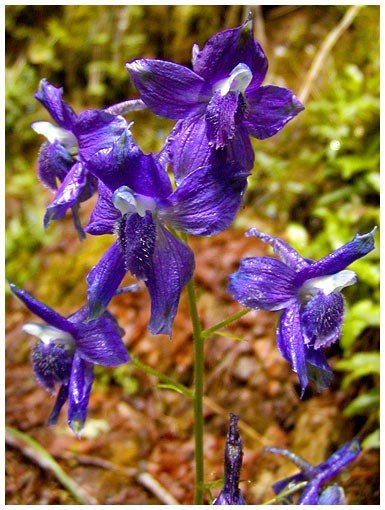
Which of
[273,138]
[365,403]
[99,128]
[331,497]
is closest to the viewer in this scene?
[99,128]

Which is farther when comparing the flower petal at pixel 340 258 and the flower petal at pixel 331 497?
the flower petal at pixel 331 497

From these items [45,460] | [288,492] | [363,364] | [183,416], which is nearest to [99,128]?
[288,492]

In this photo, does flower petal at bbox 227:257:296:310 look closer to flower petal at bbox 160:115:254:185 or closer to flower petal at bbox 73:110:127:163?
flower petal at bbox 160:115:254:185

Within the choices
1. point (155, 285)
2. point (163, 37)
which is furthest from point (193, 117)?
point (163, 37)

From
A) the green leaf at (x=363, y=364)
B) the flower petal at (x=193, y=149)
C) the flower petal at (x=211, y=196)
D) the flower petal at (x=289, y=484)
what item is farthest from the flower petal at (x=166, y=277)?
the green leaf at (x=363, y=364)

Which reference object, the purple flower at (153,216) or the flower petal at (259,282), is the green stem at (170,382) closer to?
the purple flower at (153,216)

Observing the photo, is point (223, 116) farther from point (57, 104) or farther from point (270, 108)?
point (57, 104)

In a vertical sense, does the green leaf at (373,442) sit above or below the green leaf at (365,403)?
below
